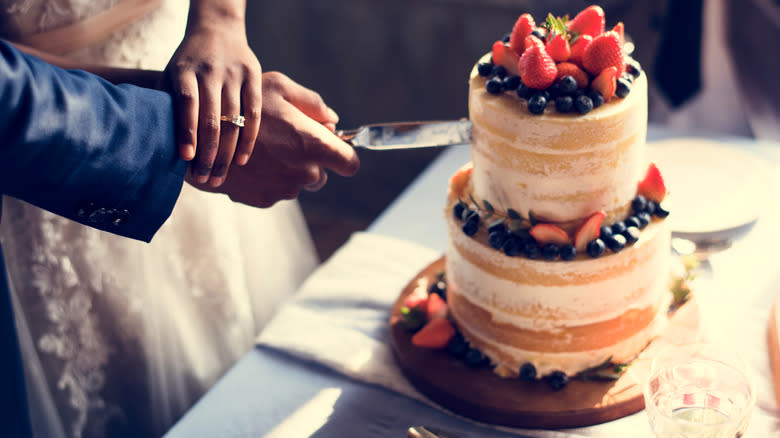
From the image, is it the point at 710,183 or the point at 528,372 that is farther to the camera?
the point at 710,183

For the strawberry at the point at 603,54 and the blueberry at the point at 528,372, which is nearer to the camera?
the strawberry at the point at 603,54

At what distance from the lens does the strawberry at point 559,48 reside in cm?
103

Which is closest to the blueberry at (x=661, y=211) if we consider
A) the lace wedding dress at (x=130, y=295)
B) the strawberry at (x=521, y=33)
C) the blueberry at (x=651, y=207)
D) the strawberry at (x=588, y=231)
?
the blueberry at (x=651, y=207)

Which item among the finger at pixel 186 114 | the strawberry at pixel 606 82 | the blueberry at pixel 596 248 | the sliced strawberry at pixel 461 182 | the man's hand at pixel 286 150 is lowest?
the sliced strawberry at pixel 461 182

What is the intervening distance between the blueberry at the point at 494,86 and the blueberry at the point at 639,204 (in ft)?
0.89

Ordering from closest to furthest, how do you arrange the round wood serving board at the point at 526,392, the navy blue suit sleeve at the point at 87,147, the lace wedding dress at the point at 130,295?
the navy blue suit sleeve at the point at 87,147 → the round wood serving board at the point at 526,392 → the lace wedding dress at the point at 130,295

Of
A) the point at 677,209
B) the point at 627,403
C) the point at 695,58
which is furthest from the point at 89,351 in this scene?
the point at 695,58

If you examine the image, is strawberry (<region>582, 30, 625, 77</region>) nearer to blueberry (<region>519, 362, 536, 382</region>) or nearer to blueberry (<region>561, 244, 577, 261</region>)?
blueberry (<region>561, 244, 577, 261</region>)

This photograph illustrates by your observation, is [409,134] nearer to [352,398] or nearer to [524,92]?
[524,92]

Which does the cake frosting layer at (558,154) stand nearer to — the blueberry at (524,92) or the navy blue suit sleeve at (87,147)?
the blueberry at (524,92)

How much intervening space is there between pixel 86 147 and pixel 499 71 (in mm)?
588

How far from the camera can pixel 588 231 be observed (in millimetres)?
1043

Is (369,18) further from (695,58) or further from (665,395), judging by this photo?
(665,395)

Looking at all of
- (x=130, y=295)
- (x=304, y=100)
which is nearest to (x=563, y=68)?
(x=304, y=100)
